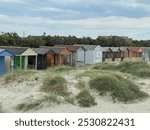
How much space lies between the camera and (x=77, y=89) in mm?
14195

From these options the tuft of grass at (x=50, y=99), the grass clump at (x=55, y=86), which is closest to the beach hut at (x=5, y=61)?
the grass clump at (x=55, y=86)

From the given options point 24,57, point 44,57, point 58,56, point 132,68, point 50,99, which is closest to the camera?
point 50,99

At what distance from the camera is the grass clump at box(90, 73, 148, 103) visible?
1390cm

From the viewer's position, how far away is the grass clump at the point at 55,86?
13.6 meters

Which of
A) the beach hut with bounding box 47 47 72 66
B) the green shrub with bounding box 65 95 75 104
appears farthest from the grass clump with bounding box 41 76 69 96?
the beach hut with bounding box 47 47 72 66

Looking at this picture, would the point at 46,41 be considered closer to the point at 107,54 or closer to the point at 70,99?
A: the point at 107,54

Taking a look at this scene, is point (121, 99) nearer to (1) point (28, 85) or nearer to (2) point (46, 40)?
(1) point (28, 85)

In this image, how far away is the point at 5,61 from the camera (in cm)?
2448

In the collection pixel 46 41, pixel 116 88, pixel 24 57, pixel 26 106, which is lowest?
pixel 26 106

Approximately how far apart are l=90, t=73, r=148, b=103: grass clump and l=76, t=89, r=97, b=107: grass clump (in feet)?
4.16

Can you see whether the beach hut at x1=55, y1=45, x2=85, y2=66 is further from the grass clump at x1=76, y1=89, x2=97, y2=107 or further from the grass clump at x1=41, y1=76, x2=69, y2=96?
the grass clump at x1=76, y1=89, x2=97, y2=107

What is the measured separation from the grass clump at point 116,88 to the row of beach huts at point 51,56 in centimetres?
1030

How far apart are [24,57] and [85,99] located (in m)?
15.5

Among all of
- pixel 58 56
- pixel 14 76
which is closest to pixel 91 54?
pixel 58 56
